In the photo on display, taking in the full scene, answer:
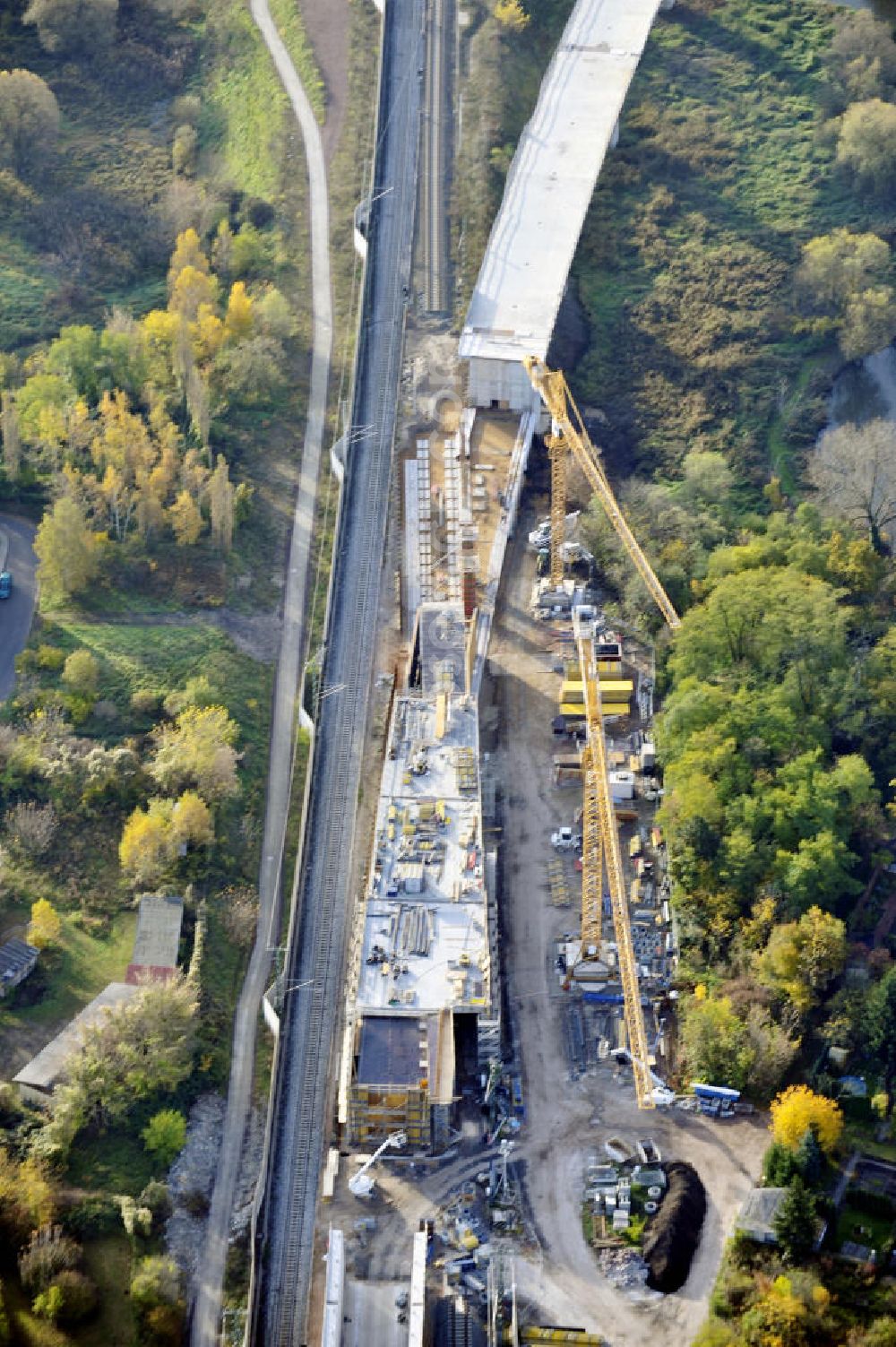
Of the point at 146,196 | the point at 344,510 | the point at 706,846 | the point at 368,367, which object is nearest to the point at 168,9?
the point at 146,196

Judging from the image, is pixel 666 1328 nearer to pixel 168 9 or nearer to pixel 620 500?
pixel 620 500

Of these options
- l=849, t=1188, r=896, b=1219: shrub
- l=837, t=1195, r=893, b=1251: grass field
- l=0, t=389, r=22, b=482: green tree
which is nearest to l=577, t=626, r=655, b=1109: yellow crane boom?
l=837, t=1195, r=893, b=1251: grass field

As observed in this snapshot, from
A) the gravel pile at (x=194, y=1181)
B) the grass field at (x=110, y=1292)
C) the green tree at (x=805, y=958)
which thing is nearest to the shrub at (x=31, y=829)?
the gravel pile at (x=194, y=1181)

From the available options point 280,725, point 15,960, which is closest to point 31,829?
point 15,960

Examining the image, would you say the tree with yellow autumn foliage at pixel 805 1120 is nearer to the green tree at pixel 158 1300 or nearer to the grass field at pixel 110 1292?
the green tree at pixel 158 1300

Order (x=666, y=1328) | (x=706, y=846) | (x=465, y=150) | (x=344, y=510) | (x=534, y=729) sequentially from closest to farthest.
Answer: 1. (x=666, y=1328)
2. (x=706, y=846)
3. (x=534, y=729)
4. (x=344, y=510)
5. (x=465, y=150)
